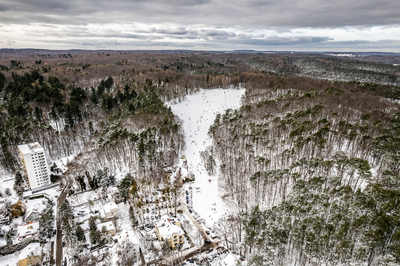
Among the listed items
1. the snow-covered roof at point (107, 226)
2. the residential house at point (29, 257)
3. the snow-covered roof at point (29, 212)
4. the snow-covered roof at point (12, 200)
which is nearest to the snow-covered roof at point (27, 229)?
the residential house at point (29, 257)

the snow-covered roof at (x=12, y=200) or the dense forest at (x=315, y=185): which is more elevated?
the dense forest at (x=315, y=185)

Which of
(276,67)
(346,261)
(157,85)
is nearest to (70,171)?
(346,261)

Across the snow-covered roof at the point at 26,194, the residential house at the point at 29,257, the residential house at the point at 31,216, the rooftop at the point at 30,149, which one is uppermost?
the rooftop at the point at 30,149

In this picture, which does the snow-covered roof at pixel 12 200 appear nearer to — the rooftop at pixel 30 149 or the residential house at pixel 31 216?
the residential house at pixel 31 216

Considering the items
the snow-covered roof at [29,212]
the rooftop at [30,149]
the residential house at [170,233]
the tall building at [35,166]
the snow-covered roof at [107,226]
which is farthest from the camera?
the rooftop at [30,149]

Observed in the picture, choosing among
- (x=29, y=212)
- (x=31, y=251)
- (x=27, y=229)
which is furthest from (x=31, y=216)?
(x=31, y=251)
